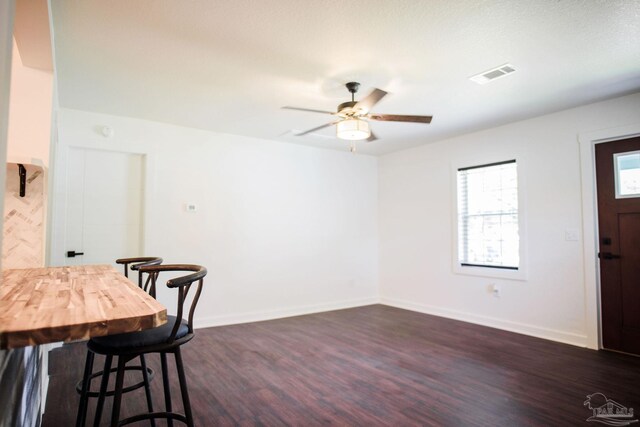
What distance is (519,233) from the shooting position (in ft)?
14.0

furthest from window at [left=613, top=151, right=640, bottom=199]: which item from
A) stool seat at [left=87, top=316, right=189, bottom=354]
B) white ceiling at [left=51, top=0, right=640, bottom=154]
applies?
stool seat at [left=87, top=316, right=189, bottom=354]

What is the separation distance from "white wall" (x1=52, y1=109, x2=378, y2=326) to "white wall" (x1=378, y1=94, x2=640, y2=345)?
2.26 ft

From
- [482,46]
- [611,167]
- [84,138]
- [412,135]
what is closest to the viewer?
[482,46]

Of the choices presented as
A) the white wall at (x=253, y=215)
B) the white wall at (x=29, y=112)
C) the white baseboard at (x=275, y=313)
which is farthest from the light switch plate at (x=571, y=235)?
the white wall at (x=29, y=112)

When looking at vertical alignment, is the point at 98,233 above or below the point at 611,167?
below

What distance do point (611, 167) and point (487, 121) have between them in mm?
1321

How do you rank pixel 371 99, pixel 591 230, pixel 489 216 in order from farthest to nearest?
pixel 489 216
pixel 591 230
pixel 371 99

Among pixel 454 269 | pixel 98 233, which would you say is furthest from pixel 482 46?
pixel 98 233

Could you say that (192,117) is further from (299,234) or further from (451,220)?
(451,220)

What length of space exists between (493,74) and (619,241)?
2.17 metres

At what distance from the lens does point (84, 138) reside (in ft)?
12.8

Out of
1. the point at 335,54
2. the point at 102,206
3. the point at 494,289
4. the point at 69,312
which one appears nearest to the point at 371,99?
the point at 335,54

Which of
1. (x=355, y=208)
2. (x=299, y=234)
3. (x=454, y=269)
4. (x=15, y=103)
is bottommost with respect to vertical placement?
(x=454, y=269)

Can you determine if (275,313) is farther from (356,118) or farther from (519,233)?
(519,233)
